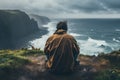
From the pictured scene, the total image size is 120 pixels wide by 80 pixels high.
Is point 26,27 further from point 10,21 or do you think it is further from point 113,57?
point 113,57

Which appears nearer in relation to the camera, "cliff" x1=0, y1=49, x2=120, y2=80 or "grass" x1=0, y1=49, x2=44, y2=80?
"cliff" x1=0, y1=49, x2=120, y2=80

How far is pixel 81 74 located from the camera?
45.5ft

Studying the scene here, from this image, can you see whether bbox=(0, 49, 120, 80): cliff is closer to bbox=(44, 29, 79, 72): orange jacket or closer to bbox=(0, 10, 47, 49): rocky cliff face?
bbox=(44, 29, 79, 72): orange jacket

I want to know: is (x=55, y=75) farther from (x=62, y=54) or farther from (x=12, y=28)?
(x=12, y=28)

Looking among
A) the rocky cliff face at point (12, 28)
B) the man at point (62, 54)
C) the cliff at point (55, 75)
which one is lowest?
the rocky cliff face at point (12, 28)

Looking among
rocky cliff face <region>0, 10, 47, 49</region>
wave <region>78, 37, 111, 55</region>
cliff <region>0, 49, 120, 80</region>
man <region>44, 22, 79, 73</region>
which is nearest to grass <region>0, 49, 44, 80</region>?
cliff <region>0, 49, 120, 80</region>

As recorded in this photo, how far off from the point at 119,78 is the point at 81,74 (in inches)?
72.4

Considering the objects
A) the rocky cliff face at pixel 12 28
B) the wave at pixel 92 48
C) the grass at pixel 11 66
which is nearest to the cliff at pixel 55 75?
the grass at pixel 11 66

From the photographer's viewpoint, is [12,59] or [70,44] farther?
[12,59]

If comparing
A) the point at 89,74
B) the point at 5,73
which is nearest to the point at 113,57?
the point at 89,74

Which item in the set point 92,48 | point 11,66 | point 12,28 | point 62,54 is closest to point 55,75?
point 62,54

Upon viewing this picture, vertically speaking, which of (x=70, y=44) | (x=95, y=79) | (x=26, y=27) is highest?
(x=70, y=44)

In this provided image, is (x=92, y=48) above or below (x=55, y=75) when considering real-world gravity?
below

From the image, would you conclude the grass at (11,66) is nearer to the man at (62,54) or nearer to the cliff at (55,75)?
the cliff at (55,75)
